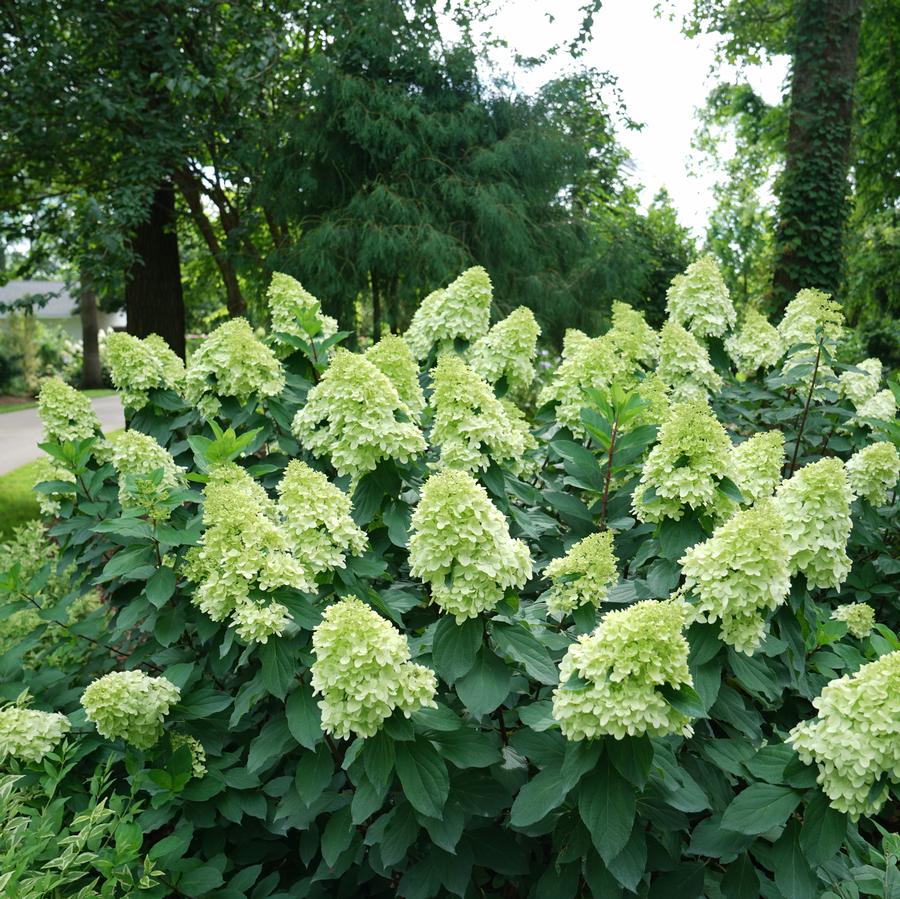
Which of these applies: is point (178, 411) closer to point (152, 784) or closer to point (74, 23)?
point (152, 784)

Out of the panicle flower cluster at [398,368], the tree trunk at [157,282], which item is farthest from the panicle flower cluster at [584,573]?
the tree trunk at [157,282]

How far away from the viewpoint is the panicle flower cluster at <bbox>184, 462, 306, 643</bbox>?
6.72ft

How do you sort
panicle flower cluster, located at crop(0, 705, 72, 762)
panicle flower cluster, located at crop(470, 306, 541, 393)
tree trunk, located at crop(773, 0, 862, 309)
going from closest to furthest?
1. panicle flower cluster, located at crop(0, 705, 72, 762)
2. panicle flower cluster, located at crop(470, 306, 541, 393)
3. tree trunk, located at crop(773, 0, 862, 309)

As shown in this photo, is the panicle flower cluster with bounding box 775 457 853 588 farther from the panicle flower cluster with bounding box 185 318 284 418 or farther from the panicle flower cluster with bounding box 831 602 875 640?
the panicle flower cluster with bounding box 185 318 284 418

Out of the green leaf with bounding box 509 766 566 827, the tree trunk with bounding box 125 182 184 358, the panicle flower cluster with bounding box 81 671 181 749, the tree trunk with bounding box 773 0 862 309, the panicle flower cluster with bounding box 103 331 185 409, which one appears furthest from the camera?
the tree trunk with bounding box 125 182 184 358

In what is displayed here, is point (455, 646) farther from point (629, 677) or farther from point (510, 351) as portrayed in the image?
point (510, 351)

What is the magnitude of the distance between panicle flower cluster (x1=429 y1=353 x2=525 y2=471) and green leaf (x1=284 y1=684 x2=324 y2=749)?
82 centimetres

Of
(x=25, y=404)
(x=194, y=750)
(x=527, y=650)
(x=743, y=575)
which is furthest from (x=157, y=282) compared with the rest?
(x=25, y=404)

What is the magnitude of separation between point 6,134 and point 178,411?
564 cm

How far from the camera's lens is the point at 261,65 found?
7938mm

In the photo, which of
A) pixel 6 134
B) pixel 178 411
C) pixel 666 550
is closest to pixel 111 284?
pixel 6 134

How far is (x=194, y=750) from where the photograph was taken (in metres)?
2.47

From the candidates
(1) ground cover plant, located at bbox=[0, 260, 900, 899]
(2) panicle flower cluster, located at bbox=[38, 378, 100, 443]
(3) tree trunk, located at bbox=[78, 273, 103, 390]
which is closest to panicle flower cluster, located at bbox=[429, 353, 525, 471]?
(1) ground cover plant, located at bbox=[0, 260, 900, 899]

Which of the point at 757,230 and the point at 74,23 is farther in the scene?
the point at 757,230
